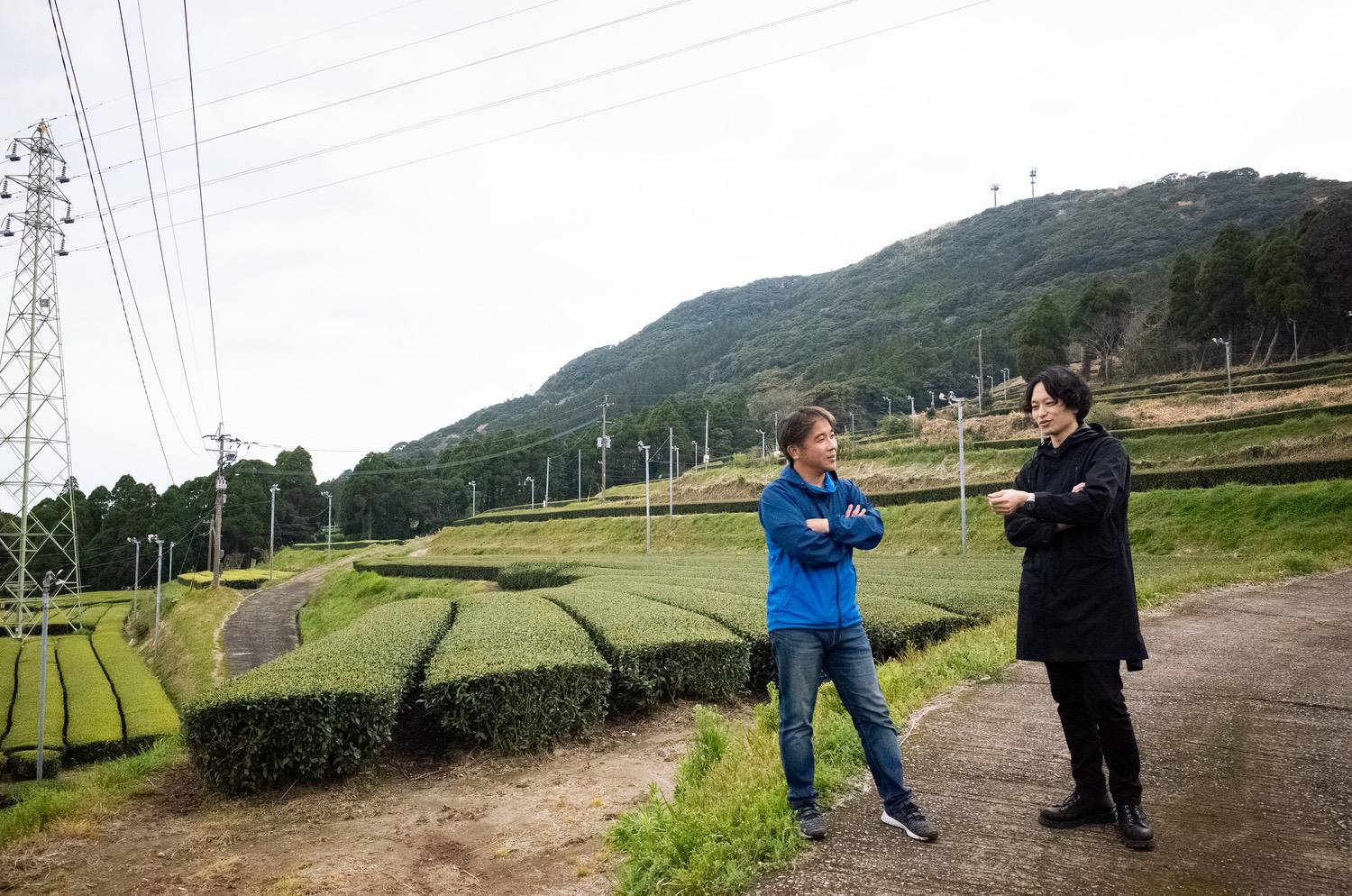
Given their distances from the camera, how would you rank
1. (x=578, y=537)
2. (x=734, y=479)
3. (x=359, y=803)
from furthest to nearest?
(x=734, y=479), (x=578, y=537), (x=359, y=803)

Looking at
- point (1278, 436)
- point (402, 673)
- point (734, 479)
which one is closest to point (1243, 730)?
point (402, 673)

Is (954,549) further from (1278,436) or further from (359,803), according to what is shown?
(359,803)

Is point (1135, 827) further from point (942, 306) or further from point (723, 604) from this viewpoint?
point (942, 306)

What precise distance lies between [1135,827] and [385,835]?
4.90 metres

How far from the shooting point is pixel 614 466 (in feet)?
316

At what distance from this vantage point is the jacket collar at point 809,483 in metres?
4.04

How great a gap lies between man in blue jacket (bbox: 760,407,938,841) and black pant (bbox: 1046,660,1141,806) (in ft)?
2.59

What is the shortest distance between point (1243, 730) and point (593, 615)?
8037 mm

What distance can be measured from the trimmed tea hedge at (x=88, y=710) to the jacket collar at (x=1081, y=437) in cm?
2367

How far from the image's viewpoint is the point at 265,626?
36.3m

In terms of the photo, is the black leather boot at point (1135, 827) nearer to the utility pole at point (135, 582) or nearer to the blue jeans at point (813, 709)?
the blue jeans at point (813, 709)

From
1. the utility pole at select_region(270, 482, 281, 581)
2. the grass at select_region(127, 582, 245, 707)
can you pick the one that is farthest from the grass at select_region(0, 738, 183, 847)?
the utility pole at select_region(270, 482, 281, 581)

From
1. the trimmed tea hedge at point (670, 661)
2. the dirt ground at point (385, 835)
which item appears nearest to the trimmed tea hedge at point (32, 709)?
the dirt ground at point (385, 835)

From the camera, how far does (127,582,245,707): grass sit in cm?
2695
